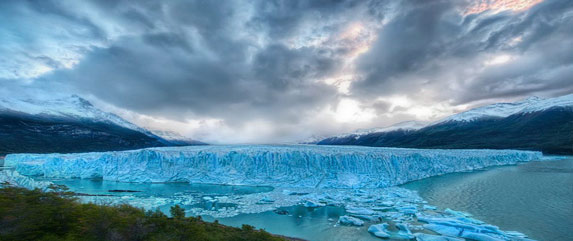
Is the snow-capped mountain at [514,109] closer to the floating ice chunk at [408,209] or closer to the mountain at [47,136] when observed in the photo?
the floating ice chunk at [408,209]

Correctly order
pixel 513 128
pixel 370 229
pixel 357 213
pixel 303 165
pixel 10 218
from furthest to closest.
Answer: pixel 513 128 → pixel 303 165 → pixel 357 213 → pixel 370 229 → pixel 10 218

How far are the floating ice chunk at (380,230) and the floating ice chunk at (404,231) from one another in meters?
0.45

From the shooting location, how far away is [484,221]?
10.7m

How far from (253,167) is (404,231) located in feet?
44.9

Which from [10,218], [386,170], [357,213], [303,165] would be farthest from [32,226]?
[386,170]

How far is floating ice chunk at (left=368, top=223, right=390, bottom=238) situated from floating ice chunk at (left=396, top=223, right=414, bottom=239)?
0.45 m

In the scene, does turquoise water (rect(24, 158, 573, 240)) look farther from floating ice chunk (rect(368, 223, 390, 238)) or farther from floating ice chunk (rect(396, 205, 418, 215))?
floating ice chunk (rect(396, 205, 418, 215))

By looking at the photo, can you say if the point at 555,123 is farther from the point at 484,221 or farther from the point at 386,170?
the point at 484,221

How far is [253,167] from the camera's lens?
21.1 metres

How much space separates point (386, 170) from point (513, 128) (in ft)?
321

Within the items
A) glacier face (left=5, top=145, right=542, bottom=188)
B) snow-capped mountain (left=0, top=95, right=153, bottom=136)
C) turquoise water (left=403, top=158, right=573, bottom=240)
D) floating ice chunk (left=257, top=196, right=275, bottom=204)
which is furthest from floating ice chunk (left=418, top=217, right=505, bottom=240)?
snow-capped mountain (left=0, top=95, right=153, bottom=136)

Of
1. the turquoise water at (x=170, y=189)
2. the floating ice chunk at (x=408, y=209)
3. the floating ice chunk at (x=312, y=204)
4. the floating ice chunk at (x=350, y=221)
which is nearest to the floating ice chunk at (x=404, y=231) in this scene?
the floating ice chunk at (x=350, y=221)

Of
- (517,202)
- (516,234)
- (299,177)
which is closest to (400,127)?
(299,177)

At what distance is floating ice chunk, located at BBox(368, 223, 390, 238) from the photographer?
29.8ft
